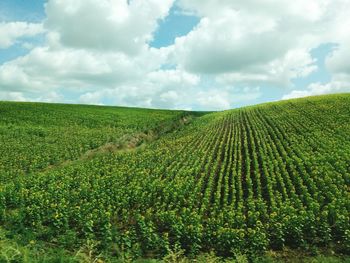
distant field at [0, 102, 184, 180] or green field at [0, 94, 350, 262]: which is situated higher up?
distant field at [0, 102, 184, 180]

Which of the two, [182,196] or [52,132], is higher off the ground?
[52,132]

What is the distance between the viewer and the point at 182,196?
19.0 meters

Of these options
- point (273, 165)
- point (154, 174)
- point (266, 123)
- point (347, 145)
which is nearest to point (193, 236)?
point (154, 174)

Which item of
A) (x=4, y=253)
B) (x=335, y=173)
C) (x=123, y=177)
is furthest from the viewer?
(x=123, y=177)

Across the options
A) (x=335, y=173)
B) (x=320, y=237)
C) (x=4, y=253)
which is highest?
(x=4, y=253)

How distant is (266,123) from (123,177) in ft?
80.6

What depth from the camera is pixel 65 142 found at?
36.2 meters

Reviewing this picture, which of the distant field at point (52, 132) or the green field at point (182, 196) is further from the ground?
the distant field at point (52, 132)

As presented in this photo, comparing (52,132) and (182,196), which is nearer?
(182,196)

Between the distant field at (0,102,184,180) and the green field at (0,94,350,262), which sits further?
the distant field at (0,102,184,180)

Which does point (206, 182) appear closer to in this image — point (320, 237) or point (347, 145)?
Answer: point (320, 237)

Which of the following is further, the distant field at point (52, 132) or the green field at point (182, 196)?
the distant field at point (52, 132)

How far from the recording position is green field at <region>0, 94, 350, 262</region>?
1454 cm

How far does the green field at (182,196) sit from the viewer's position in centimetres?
1454
